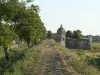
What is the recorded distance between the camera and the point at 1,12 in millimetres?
24906

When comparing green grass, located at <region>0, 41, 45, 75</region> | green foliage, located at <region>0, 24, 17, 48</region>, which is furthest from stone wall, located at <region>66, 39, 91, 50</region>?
green foliage, located at <region>0, 24, 17, 48</region>

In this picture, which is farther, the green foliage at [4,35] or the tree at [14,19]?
the tree at [14,19]

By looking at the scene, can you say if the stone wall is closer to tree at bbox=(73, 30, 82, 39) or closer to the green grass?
tree at bbox=(73, 30, 82, 39)

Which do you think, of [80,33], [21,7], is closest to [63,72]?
[21,7]

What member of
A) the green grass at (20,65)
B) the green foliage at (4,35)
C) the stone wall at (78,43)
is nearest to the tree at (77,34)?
the stone wall at (78,43)

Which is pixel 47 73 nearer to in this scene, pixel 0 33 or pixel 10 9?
pixel 0 33

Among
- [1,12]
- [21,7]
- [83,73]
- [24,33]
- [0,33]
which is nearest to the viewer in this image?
[83,73]

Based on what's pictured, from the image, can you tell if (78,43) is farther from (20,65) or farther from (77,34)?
(20,65)

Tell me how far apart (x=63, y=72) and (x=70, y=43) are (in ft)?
209

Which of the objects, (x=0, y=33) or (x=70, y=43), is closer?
(x=0, y=33)

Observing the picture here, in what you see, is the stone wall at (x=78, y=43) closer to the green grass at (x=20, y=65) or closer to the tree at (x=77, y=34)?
the tree at (x=77, y=34)

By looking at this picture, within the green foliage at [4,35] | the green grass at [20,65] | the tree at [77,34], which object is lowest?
the green grass at [20,65]

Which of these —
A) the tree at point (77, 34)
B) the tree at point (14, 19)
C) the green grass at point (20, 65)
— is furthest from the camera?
the tree at point (77, 34)

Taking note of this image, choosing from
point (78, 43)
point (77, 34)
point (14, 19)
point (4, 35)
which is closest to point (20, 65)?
point (4, 35)
